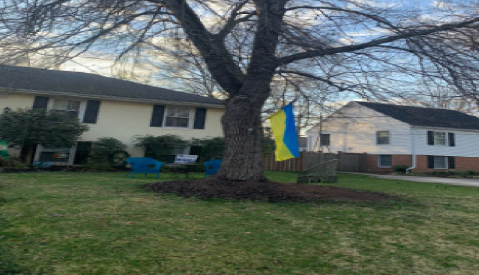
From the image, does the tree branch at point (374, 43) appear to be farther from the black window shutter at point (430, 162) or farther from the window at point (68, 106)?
the black window shutter at point (430, 162)

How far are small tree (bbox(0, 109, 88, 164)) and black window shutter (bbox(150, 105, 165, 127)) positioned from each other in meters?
3.58

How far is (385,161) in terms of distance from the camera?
21.8 meters

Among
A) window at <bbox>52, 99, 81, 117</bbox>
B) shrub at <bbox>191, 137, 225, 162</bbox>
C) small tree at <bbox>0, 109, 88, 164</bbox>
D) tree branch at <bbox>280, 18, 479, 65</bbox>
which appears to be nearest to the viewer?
tree branch at <bbox>280, 18, 479, 65</bbox>

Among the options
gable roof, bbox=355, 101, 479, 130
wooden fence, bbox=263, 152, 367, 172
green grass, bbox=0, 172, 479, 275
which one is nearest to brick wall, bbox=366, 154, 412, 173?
wooden fence, bbox=263, 152, 367, 172

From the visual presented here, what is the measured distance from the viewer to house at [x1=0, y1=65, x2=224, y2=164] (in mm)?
13234

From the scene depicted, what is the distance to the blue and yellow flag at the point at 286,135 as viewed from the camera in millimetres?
6008

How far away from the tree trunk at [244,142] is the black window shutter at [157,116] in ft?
29.7

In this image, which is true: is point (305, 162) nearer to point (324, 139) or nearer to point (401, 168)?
point (401, 168)

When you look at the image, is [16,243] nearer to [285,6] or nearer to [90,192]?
[90,192]

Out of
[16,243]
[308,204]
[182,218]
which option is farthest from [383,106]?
[16,243]

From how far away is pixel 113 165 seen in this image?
1295cm

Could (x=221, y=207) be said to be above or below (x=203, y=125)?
below

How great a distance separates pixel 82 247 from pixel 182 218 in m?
1.41

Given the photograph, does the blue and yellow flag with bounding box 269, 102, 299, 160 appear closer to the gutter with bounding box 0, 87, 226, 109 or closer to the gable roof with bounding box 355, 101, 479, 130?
the gable roof with bounding box 355, 101, 479, 130
